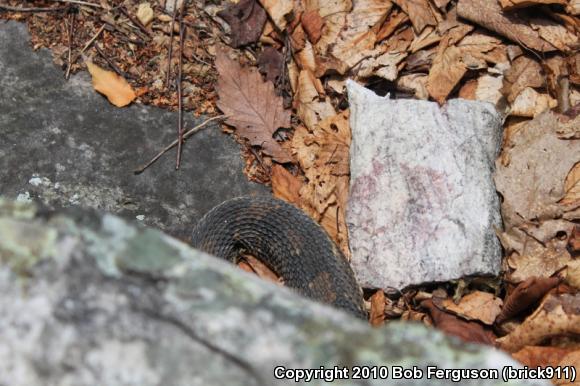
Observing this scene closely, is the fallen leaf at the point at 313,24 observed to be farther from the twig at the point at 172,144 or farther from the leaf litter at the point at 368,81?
the twig at the point at 172,144

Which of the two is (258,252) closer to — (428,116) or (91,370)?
(428,116)

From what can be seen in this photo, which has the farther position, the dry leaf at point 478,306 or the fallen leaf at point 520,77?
the fallen leaf at point 520,77

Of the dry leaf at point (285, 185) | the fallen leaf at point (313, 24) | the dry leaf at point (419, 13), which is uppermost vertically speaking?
the dry leaf at point (419, 13)

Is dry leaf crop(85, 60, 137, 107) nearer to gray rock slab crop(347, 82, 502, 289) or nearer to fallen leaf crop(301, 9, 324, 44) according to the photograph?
fallen leaf crop(301, 9, 324, 44)

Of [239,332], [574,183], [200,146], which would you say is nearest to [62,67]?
[200,146]

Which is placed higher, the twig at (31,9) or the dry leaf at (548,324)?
the twig at (31,9)

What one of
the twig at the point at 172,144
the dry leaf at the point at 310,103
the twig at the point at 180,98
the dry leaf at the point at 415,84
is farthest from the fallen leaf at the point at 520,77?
the twig at the point at 180,98
